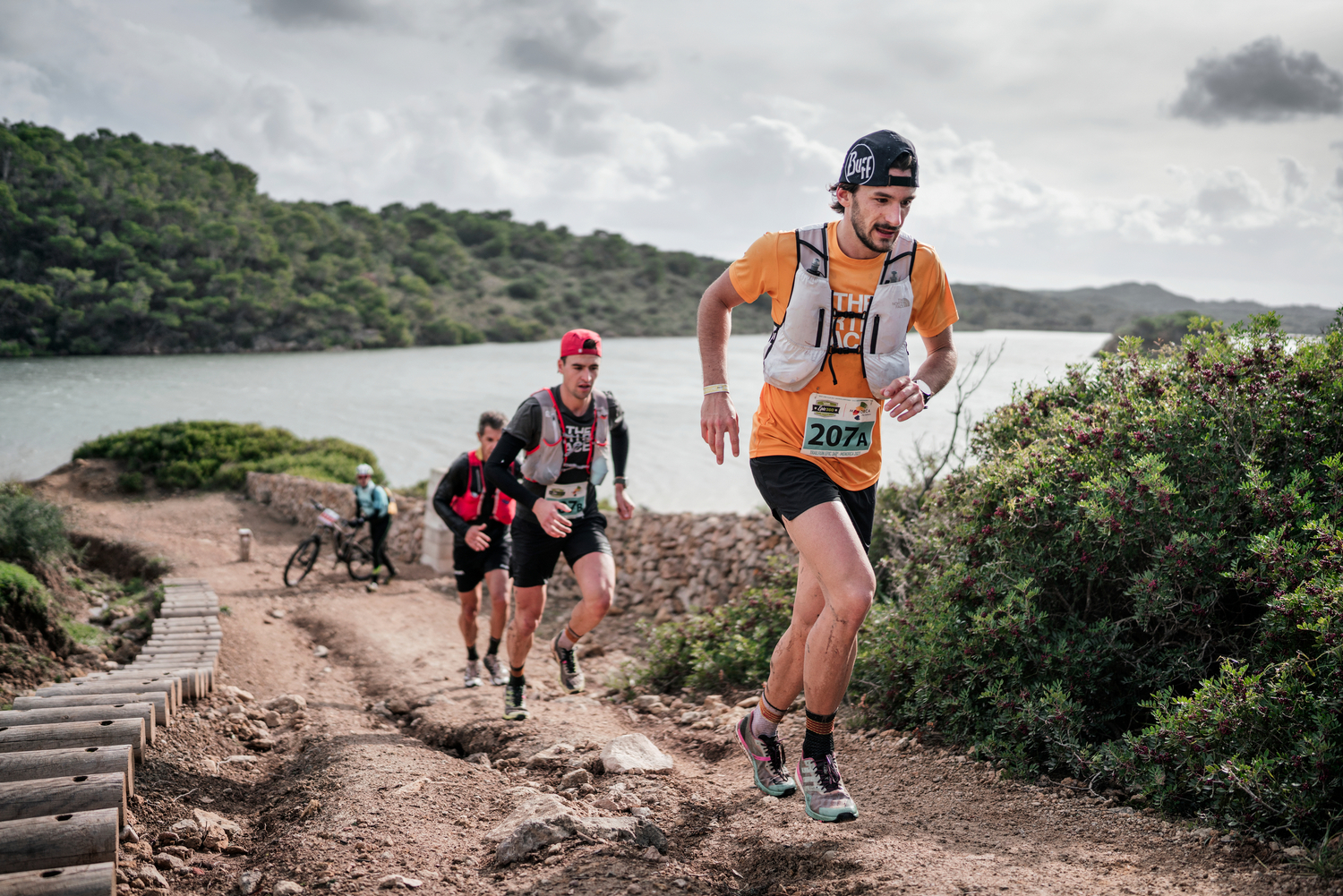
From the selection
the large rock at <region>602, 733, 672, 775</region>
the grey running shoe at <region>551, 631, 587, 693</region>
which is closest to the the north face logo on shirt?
the grey running shoe at <region>551, 631, 587, 693</region>

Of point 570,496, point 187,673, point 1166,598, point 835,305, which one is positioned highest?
point 835,305

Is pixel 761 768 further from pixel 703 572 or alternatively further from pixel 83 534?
pixel 83 534

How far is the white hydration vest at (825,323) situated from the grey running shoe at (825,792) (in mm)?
1416

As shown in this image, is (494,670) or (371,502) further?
(371,502)

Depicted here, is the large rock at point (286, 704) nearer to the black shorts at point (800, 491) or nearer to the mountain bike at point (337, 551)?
the black shorts at point (800, 491)

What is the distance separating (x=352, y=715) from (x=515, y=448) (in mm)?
2522

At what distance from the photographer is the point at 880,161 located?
3.02 meters

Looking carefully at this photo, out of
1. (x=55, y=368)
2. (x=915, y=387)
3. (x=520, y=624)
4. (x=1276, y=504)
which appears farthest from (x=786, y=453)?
(x=55, y=368)

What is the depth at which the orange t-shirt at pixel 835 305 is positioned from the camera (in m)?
3.16

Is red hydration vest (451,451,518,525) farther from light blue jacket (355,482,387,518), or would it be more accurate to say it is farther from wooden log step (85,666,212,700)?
light blue jacket (355,482,387,518)

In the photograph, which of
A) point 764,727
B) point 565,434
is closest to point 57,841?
point 764,727

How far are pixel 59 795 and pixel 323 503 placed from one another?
51.4ft

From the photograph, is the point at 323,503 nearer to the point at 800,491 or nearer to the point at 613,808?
the point at 613,808

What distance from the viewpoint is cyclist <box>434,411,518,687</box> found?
22.1ft
